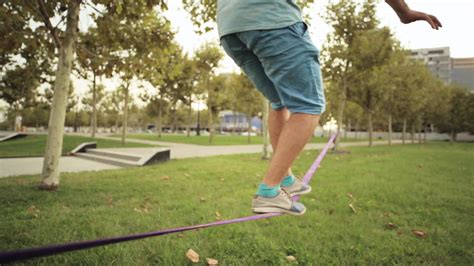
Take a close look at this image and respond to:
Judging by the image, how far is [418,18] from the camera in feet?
7.45

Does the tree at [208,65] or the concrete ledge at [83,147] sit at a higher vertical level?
the tree at [208,65]

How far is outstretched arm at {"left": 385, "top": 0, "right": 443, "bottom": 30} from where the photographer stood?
2.24 metres

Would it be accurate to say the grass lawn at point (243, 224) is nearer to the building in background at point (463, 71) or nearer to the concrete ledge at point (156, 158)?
the concrete ledge at point (156, 158)

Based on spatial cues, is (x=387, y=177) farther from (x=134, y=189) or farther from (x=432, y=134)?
(x=432, y=134)

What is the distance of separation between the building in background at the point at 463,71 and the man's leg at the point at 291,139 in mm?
114169

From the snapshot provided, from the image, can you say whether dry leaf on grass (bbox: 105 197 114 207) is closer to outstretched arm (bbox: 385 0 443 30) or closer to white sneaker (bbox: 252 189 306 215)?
white sneaker (bbox: 252 189 306 215)

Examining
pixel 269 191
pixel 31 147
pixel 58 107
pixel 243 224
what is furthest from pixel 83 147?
pixel 269 191

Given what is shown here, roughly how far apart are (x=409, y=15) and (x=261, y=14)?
117cm

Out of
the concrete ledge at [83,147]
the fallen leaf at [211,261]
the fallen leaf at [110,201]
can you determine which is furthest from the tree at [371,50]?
the fallen leaf at [211,261]

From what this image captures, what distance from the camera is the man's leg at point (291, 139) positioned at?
2020 mm

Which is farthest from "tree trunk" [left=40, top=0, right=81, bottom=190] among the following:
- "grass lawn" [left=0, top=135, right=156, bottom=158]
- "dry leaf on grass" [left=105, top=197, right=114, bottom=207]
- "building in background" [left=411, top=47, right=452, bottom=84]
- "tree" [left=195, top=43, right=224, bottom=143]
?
"building in background" [left=411, top=47, right=452, bottom=84]

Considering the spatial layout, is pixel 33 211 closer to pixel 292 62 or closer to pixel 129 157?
pixel 292 62

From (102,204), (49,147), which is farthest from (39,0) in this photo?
(102,204)

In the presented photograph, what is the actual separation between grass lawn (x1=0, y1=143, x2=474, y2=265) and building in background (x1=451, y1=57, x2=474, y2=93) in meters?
111
